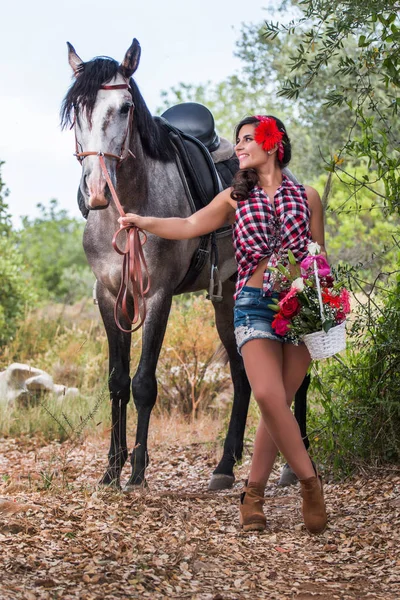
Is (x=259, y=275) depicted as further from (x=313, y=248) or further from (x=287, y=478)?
(x=287, y=478)

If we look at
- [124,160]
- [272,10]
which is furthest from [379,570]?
[272,10]

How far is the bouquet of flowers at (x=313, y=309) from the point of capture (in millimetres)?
3805

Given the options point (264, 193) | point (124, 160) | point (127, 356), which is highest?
point (124, 160)

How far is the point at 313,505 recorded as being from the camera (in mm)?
3982

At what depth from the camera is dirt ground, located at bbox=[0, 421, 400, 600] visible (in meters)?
3.07

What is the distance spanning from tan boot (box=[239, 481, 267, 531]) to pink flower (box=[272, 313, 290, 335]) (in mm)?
823

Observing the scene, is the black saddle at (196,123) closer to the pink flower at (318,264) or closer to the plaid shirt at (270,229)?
the plaid shirt at (270,229)

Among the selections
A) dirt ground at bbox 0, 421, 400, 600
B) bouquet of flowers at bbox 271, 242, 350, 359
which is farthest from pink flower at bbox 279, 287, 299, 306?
dirt ground at bbox 0, 421, 400, 600

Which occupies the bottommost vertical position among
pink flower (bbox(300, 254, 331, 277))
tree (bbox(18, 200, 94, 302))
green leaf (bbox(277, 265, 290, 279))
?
green leaf (bbox(277, 265, 290, 279))

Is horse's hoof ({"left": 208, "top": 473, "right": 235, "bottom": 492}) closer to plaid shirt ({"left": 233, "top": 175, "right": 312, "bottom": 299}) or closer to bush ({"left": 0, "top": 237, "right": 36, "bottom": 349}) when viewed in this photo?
plaid shirt ({"left": 233, "top": 175, "right": 312, "bottom": 299})

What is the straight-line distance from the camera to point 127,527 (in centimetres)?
380

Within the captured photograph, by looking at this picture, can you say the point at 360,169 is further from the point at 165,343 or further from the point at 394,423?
the point at 394,423

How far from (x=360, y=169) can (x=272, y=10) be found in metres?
4.91

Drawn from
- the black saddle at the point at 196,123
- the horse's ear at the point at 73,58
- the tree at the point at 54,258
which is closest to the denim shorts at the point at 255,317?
the horse's ear at the point at 73,58
